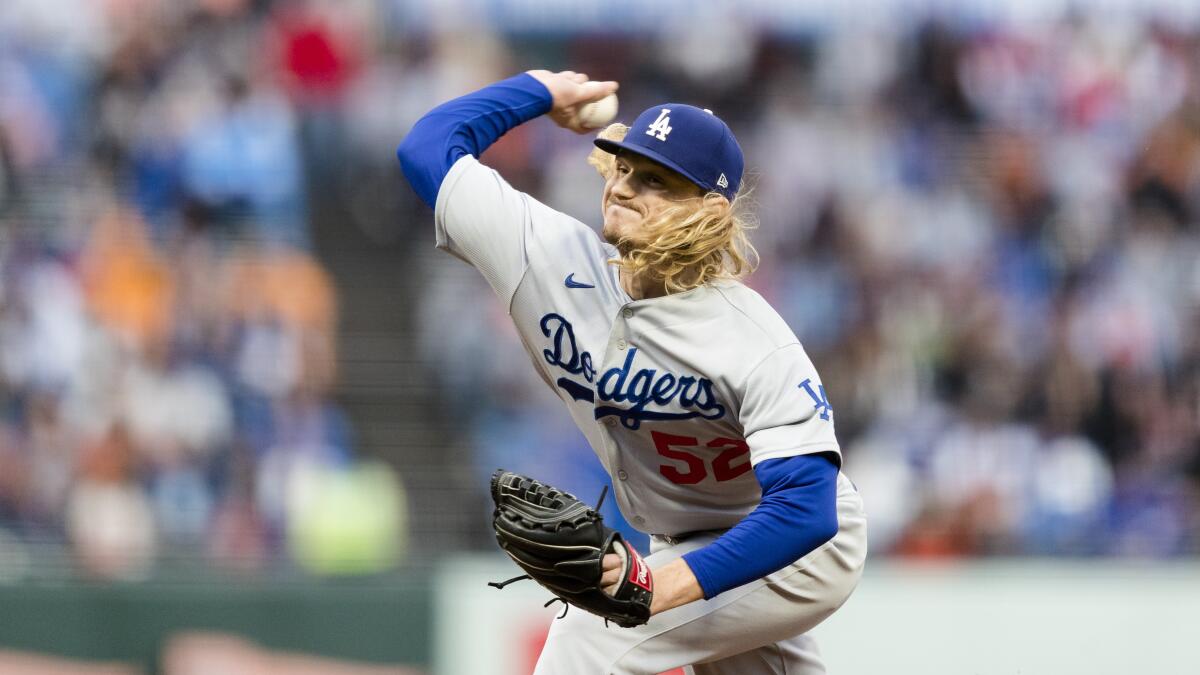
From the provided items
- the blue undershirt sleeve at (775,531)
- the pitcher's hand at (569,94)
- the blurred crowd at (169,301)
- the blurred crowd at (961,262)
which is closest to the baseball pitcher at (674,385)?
the blue undershirt sleeve at (775,531)

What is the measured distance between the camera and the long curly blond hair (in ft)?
12.5

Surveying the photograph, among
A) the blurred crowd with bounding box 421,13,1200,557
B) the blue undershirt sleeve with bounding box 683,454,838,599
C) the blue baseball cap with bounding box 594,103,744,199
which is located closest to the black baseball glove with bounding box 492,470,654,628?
the blue undershirt sleeve with bounding box 683,454,838,599

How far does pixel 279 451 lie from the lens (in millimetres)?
9211

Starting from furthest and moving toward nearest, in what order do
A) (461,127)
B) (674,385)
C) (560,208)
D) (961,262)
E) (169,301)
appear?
(961,262) → (560,208) → (169,301) → (461,127) → (674,385)

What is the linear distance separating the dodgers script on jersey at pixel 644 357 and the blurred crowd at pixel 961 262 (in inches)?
190

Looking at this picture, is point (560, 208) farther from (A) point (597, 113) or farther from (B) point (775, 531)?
(B) point (775, 531)

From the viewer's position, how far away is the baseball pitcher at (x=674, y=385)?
3.55 meters

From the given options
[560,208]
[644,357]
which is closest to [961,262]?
[560,208]

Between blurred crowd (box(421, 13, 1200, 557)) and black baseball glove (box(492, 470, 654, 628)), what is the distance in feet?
17.6

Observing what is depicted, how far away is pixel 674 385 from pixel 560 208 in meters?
7.36

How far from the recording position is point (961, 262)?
1116 centimetres

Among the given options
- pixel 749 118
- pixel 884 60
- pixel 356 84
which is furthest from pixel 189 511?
pixel 884 60

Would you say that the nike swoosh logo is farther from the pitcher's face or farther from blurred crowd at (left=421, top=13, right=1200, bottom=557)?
blurred crowd at (left=421, top=13, right=1200, bottom=557)

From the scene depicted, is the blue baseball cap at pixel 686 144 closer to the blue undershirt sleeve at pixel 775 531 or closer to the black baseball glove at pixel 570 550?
the blue undershirt sleeve at pixel 775 531
